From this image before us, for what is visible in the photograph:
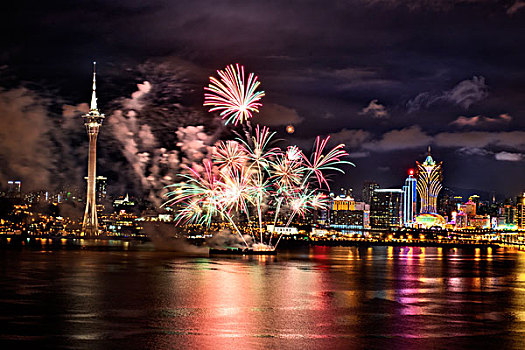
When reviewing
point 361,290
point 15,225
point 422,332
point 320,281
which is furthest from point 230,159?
point 15,225

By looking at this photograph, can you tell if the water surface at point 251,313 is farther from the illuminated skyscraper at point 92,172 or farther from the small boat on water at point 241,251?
the illuminated skyscraper at point 92,172

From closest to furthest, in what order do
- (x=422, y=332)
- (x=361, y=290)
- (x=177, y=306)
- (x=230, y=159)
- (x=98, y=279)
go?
(x=422, y=332)
(x=177, y=306)
(x=361, y=290)
(x=98, y=279)
(x=230, y=159)

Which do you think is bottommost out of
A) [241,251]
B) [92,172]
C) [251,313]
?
[241,251]

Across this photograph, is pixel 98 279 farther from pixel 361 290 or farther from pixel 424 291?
A: pixel 424 291

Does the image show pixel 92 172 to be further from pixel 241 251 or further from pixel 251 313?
pixel 251 313

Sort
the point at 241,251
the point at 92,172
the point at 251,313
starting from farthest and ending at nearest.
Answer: the point at 92,172 → the point at 241,251 → the point at 251,313

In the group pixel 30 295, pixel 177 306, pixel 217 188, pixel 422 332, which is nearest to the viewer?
pixel 422 332

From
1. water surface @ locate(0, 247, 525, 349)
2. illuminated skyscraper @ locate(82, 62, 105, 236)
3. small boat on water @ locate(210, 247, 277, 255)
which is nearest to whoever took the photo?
water surface @ locate(0, 247, 525, 349)

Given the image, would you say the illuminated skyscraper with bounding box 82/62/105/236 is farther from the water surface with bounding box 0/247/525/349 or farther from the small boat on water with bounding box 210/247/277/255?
the water surface with bounding box 0/247/525/349

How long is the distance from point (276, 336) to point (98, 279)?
23440 millimetres

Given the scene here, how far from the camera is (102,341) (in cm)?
1886

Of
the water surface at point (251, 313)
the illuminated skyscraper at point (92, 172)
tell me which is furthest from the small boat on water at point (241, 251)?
the illuminated skyscraper at point (92, 172)

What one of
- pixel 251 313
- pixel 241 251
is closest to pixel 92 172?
pixel 241 251

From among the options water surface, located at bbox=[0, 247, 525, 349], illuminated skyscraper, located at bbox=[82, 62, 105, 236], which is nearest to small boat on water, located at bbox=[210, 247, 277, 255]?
water surface, located at bbox=[0, 247, 525, 349]
